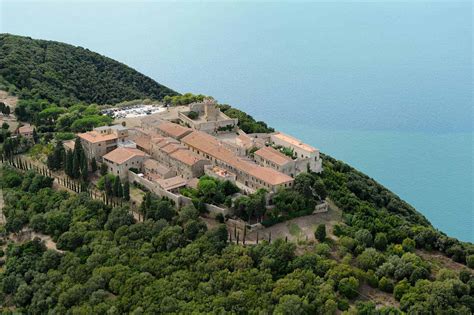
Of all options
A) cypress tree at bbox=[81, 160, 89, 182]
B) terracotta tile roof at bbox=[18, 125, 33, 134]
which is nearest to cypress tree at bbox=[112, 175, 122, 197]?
cypress tree at bbox=[81, 160, 89, 182]

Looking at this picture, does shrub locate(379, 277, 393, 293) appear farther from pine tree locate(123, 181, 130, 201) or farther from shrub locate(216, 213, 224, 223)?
pine tree locate(123, 181, 130, 201)

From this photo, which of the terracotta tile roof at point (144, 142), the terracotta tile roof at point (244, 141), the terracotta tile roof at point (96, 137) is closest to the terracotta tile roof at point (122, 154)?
the terracotta tile roof at point (144, 142)

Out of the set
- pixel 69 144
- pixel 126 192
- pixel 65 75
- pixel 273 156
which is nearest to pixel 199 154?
pixel 273 156

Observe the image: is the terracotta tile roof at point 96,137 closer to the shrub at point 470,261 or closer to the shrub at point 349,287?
the shrub at point 349,287

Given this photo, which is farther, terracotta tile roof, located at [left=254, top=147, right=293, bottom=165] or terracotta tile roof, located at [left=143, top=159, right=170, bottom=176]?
terracotta tile roof, located at [left=254, top=147, right=293, bottom=165]

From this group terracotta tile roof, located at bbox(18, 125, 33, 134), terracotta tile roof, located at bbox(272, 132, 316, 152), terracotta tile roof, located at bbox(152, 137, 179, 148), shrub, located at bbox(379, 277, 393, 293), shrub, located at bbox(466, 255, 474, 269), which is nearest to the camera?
shrub, located at bbox(379, 277, 393, 293)

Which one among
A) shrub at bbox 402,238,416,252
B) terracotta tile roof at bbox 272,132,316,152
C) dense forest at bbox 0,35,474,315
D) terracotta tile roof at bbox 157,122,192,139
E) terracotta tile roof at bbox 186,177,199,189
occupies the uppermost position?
terracotta tile roof at bbox 272,132,316,152

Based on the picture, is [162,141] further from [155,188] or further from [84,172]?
[84,172]

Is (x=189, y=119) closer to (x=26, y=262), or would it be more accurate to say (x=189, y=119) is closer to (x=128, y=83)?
(x=26, y=262)

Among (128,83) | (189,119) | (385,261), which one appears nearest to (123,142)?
(189,119)
